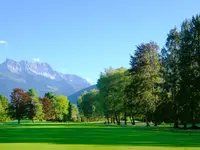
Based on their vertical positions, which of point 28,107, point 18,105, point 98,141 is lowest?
point 98,141

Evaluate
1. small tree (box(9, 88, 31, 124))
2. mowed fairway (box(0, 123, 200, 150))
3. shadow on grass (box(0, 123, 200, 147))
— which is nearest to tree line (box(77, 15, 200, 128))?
shadow on grass (box(0, 123, 200, 147))

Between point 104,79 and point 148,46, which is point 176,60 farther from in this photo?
point 104,79

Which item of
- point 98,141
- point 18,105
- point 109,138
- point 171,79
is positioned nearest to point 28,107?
point 18,105

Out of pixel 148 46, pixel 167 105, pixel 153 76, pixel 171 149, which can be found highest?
pixel 148 46

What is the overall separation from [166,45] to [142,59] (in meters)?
14.2

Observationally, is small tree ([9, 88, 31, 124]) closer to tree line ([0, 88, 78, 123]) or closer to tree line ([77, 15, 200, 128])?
tree line ([0, 88, 78, 123])

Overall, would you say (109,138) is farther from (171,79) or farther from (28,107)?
(28,107)

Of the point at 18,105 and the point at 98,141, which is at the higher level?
the point at 18,105

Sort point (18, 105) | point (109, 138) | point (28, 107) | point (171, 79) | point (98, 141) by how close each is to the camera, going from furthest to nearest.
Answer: point (28, 107) → point (18, 105) → point (171, 79) → point (109, 138) → point (98, 141)

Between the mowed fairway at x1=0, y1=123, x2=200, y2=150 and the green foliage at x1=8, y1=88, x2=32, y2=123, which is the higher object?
the green foliage at x1=8, y1=88, x2=32, y2=123

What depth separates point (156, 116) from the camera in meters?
70.9

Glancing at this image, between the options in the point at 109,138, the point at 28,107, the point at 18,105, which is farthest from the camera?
the point at 28,107

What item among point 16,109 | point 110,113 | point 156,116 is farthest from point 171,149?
point 16,109

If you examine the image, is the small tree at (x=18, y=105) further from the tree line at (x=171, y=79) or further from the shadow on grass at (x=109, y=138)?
the shadow on grass at (x=109, y=138)
